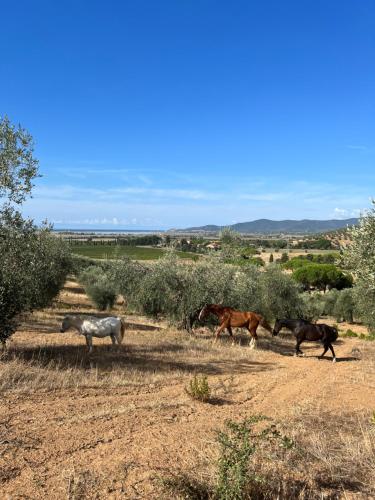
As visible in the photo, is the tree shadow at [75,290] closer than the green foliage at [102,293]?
No

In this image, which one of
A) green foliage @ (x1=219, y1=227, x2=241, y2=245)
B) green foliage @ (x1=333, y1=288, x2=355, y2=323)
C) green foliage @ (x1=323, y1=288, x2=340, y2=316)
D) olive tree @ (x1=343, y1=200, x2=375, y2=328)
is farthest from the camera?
green foliage @ (x1=323, y1=288, x2=340, y2=316)

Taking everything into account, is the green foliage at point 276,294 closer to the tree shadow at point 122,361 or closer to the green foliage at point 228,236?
the green foliage at point 228,236

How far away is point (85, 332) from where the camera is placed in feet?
44.9

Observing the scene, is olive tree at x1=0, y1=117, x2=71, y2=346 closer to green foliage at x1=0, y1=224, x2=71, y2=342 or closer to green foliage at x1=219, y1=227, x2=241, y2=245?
green foliage at x1=0, y1=224, x2=71, y2=342

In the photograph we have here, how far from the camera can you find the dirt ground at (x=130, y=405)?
531 centimetres

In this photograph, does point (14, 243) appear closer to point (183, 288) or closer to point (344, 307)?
point (183, 288)

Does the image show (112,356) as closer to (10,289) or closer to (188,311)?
(10,289)

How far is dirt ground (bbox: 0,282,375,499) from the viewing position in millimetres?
5309

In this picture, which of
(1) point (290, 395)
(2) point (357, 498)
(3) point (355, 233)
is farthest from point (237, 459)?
(3) point (355, 233)

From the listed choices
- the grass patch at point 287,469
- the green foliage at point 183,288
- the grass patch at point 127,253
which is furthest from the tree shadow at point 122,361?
the grass patch at point 127,253

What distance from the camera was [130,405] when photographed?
27.4ft

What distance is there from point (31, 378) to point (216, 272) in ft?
53.9

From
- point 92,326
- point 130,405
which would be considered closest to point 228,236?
point 92,326

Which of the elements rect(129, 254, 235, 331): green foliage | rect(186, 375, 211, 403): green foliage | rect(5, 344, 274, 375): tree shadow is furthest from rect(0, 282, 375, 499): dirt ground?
rect(129, 254, 235, 331): green foliage
